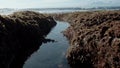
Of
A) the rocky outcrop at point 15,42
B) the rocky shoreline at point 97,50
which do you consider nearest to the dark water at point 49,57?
the rocky outcrop at point 15,42

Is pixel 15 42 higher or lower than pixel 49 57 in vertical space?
higher

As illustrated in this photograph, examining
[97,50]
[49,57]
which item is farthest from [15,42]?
[97,50]

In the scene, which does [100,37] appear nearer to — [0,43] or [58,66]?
[58,66]

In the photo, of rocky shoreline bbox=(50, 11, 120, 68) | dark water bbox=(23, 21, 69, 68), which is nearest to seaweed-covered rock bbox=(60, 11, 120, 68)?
rocky shoreline bbox=(50, 11, 120, 68)

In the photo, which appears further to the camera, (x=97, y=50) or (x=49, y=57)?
(x=49, y=57)

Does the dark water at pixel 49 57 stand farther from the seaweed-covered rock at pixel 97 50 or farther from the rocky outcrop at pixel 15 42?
the seaweed-covered rock at pixel 97 50

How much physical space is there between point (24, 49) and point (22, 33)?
590 centimetres

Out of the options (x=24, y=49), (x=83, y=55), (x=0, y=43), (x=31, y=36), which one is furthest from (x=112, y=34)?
(x=31, y=36)

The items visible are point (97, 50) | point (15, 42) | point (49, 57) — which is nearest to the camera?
point (97, 50)

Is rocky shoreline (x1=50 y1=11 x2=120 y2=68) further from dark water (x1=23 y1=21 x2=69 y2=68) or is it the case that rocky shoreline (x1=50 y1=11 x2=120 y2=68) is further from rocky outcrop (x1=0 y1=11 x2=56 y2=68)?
rocky outcrop (x1=0 y1=11 x2=56 y2=68)

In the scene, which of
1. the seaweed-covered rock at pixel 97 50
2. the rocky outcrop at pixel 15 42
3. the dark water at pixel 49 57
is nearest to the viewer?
the seaweed-covered rock at pixel 97 50

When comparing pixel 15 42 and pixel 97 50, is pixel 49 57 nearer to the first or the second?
pixel 15 42

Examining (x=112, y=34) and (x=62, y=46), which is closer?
(x=112, y=34)

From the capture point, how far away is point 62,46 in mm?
76625
